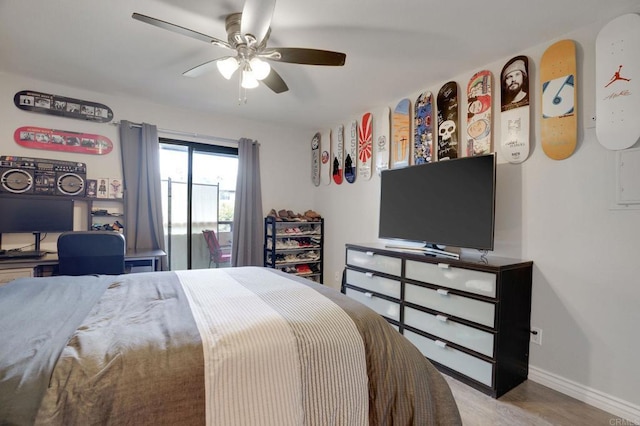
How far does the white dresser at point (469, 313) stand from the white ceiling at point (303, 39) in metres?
1.56

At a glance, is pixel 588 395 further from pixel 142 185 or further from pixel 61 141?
pixel 61 141

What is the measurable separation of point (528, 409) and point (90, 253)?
10.8 feet

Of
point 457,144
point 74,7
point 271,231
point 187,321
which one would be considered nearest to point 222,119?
point 271,231

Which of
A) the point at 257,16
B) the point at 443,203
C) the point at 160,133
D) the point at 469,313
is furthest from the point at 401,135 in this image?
the point at 160,133

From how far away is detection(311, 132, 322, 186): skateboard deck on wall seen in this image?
436cm

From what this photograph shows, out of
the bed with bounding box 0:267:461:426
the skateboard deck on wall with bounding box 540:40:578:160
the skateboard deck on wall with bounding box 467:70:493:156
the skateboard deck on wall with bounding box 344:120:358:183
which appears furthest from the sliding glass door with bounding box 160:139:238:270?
the skateboard deck on wall with bounding box 540:40:578:160

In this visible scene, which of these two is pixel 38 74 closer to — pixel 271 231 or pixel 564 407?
pixel 271 231

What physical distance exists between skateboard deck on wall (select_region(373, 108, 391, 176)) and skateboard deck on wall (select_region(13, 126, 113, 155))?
9.62 feet

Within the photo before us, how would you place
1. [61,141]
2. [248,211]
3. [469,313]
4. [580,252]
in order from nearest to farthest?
[580,252] → [469,313] → [61,141] → [248,211]

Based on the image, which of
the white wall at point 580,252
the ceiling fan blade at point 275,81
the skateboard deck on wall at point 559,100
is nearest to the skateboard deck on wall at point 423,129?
the white wall at point 580,252

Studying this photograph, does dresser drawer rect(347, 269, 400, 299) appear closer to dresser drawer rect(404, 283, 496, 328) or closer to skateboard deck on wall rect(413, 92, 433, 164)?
dresser drawer rect(404, 283, 496, 328)

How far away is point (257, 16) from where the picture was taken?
1.50 meters

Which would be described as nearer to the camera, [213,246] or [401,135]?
[401,135]
